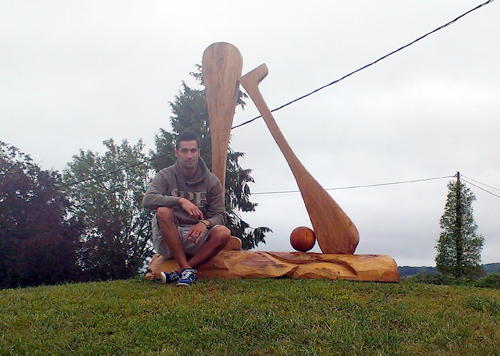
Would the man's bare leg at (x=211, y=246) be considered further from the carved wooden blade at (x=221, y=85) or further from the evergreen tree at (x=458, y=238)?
the evergreen tree at (x=458, y=238)

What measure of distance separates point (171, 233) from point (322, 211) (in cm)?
203

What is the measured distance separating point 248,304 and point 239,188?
422 inches

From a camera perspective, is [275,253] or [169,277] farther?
[275,253]

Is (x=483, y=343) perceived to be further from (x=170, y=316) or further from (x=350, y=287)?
(x=170, y=316)

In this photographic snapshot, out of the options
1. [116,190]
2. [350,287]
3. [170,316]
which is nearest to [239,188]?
[116,190]

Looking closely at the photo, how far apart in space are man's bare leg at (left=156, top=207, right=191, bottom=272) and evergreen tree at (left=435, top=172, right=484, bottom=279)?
10.7 meters

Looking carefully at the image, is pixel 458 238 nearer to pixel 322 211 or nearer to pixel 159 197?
pixel 322 211

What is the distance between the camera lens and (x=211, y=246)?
4875 mm

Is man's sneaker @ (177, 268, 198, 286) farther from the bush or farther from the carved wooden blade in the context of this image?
the bush

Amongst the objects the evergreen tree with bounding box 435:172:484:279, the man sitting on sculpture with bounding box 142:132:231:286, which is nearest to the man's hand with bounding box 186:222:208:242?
the man sitting on sculpture with bounding box 142:132:231:286

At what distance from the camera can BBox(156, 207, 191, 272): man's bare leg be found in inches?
187

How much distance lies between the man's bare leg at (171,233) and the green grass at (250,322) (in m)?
0.64

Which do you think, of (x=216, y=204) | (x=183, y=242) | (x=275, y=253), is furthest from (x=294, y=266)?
(x=183, y=242)

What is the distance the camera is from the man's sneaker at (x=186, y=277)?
4.41 m
